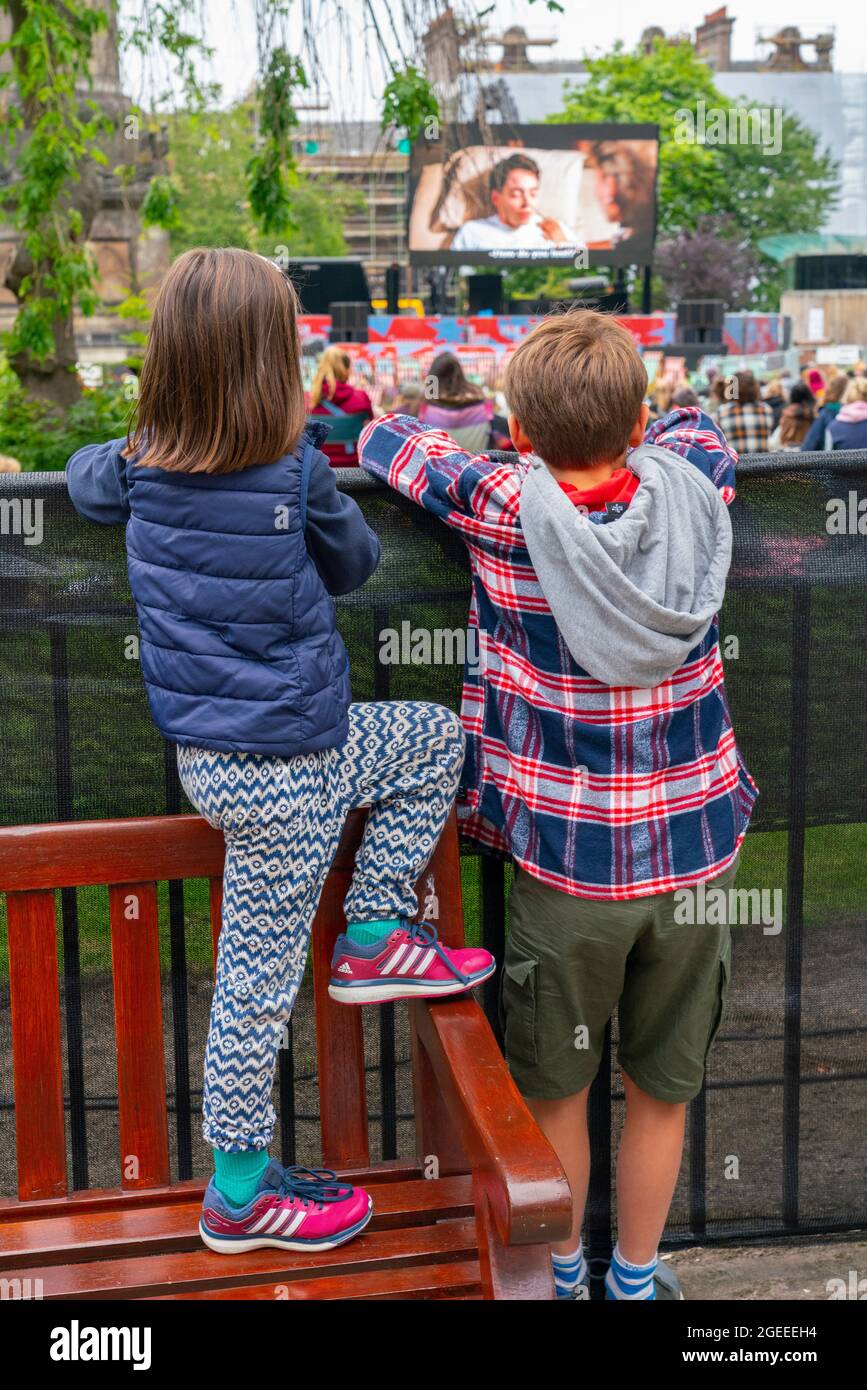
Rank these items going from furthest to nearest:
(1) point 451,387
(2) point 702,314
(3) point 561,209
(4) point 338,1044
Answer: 1. (3) point 561,209
2. (2) point 702,314
3. (1) point 451,387
4. (4) point 338,1044

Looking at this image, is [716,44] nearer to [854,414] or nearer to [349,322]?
[349,322]

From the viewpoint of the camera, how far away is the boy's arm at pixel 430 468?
8.07 ft

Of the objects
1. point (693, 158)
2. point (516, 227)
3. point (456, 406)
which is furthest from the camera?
point (693, 158)

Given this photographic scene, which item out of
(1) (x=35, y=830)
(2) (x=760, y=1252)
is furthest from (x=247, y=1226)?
(2) (x=760, y=1252)

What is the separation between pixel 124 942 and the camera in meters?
2.54

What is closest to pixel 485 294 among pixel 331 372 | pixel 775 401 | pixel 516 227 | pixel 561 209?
pixel 516 227

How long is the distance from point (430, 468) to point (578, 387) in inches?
12.8

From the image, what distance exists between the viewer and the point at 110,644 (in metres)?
2.70

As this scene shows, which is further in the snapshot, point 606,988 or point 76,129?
point 76,129

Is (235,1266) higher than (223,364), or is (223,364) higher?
(223,364)

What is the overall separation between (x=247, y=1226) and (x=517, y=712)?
0.96 metres

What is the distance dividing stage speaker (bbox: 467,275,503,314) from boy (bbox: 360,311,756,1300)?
1504 inches

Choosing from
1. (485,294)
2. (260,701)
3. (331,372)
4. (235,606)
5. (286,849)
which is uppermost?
(485,294)
